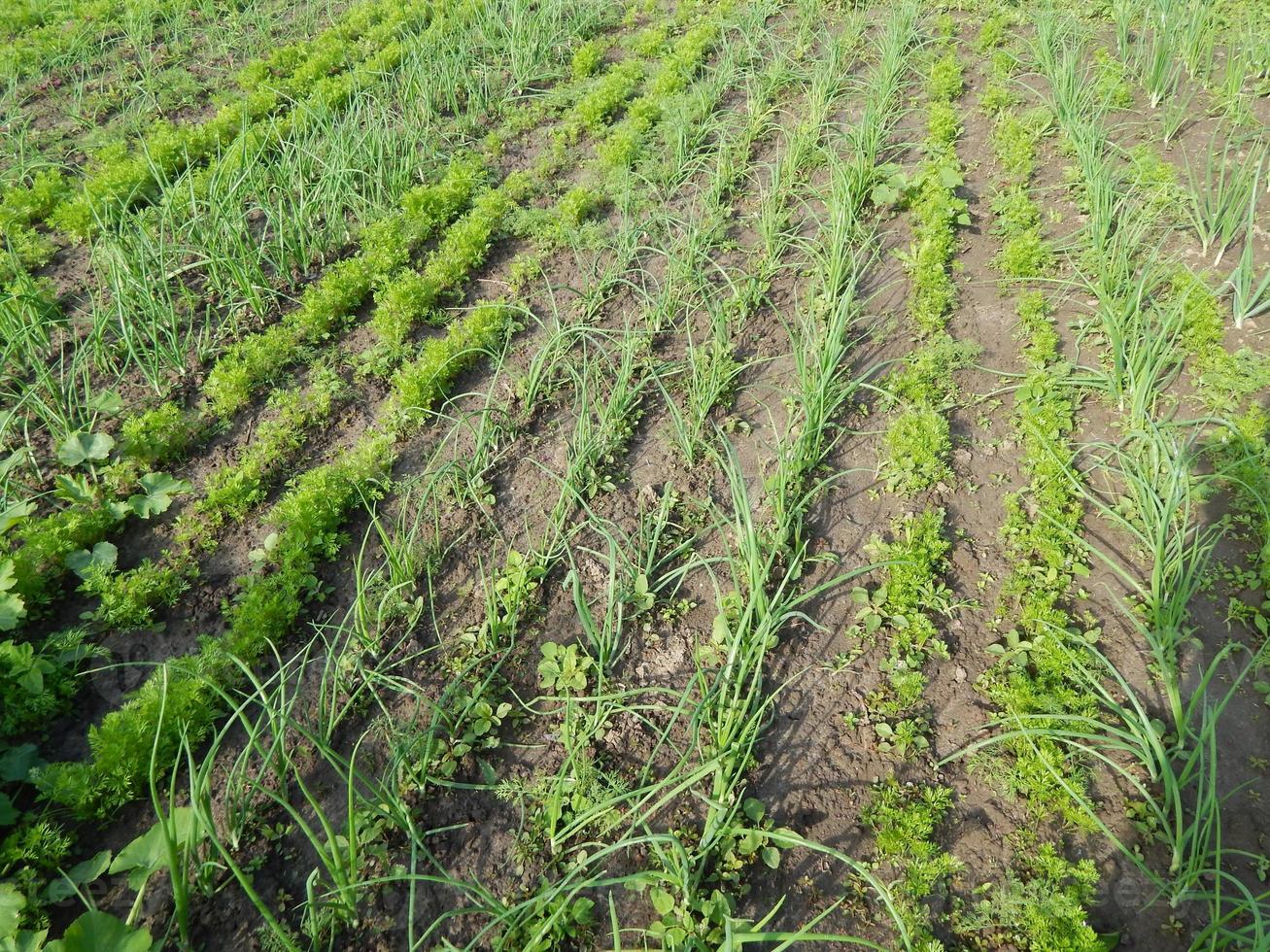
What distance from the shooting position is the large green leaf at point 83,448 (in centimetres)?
342

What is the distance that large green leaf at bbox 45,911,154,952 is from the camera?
77.0 inches

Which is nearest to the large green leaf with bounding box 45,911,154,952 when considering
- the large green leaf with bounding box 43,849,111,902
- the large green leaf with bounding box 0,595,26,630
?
the large green leaf with bounding box 43,849,111,902

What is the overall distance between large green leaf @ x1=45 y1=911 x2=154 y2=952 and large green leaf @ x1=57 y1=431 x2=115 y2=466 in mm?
2160

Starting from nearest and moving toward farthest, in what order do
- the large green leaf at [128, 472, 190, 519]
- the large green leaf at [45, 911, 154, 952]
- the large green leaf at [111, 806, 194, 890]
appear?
1. the large green leaf at [45, 911, 154, 952]
2. the large green leaf at [111, 806, 194, 890]
3. the large green leaf at [128, 472, 190, 519]

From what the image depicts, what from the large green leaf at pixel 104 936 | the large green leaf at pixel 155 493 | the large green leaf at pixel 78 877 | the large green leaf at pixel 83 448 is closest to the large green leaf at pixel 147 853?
the large green leaf at pixel 78 877

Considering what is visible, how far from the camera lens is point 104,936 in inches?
77.9

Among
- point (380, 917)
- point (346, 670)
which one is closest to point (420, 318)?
point (346, 670)

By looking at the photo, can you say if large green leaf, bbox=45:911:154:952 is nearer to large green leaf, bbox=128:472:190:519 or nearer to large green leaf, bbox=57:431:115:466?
large green leaf, bbox=128:472:190:519

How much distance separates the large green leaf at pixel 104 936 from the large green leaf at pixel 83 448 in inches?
85.0

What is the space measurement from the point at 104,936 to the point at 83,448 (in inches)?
89.5

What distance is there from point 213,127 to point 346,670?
481 cm

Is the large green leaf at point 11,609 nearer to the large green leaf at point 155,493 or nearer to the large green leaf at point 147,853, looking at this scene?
the large green leaf at point 155,493

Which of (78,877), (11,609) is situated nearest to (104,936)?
(78,877)

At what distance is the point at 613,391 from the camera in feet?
12.1
